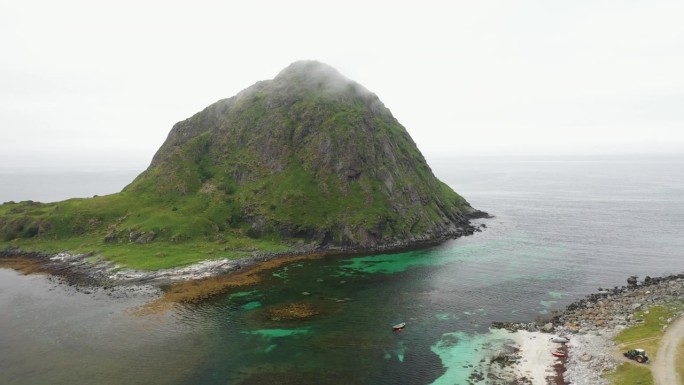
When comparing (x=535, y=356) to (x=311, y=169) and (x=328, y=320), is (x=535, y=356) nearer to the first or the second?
(x=328, y=320)

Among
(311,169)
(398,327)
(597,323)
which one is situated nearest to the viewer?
(597,323)

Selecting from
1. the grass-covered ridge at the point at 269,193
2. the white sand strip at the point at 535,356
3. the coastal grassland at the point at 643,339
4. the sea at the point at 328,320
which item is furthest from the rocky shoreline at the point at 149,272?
the coastal grassland at the point at 643,339

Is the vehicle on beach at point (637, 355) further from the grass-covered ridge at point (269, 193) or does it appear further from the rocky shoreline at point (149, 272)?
the grass-covered ridge at point (269, 193)

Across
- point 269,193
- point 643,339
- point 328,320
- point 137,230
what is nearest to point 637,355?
point 643,339

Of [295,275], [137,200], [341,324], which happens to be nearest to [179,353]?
[341,324]

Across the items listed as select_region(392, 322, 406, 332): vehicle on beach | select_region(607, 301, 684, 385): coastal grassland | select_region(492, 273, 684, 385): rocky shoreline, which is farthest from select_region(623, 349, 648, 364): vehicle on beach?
select_region(392, 322, 406, 332): vehicle on beach

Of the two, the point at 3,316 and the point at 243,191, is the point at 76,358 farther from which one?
the point at 243,191
